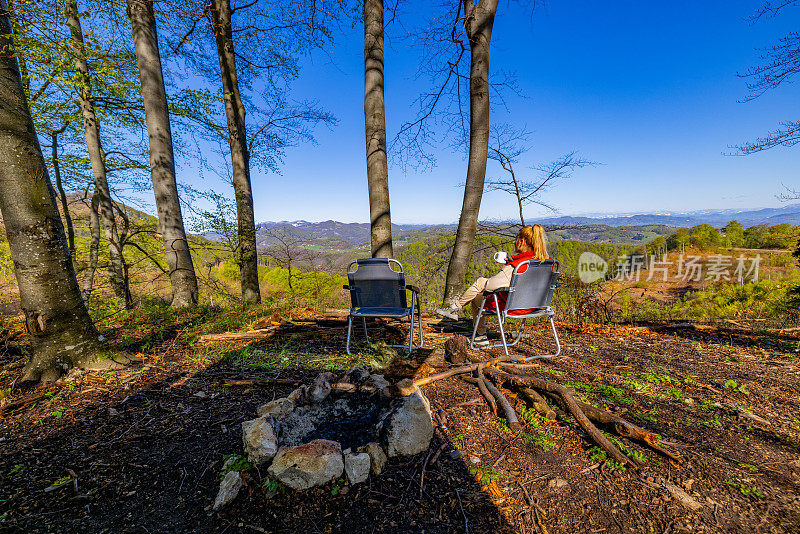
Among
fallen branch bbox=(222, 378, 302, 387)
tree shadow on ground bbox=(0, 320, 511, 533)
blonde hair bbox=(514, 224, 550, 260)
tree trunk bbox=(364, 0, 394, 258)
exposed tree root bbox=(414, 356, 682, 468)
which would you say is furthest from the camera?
tree trunk bbox=(364, 0, 394, 258)

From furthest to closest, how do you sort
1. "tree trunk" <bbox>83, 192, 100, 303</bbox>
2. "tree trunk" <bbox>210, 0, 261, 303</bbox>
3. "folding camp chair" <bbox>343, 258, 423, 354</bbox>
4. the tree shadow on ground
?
"tree trunk" <bbox>83, 192, 100, 303</bbox>, "tree trunk" <bbox>210, 0, 261, 303</bbox>, "folding camp chair" <bbox>343, 258, 423, 354</bbox>, the tree shadow on ground

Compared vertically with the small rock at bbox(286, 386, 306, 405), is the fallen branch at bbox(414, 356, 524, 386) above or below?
below

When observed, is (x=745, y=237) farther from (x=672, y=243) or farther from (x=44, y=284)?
(x=44, y=284)

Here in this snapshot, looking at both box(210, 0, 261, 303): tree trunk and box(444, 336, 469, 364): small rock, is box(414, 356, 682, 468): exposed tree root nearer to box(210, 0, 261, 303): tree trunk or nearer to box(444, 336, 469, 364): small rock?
box(444, 336, 469, 364): small rock

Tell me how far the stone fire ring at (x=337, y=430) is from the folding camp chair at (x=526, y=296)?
1.94 meters

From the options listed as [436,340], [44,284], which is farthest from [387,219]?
[44,284]

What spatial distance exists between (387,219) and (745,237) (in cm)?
6271

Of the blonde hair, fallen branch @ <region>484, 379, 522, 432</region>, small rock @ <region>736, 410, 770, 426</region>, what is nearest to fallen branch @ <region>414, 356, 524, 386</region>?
fallen branch @ <region>484, 379, 522, 432</region>

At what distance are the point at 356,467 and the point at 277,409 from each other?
831 mm

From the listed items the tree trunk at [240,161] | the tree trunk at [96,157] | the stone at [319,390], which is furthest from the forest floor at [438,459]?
the tree trunk at [96,157]

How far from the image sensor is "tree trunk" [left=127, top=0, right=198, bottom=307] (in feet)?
18.0

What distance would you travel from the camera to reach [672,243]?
45938mm

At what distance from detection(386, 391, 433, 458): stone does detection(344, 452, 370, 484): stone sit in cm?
20

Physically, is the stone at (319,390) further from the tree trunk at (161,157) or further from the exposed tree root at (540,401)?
the tree trunk at (161,157)
